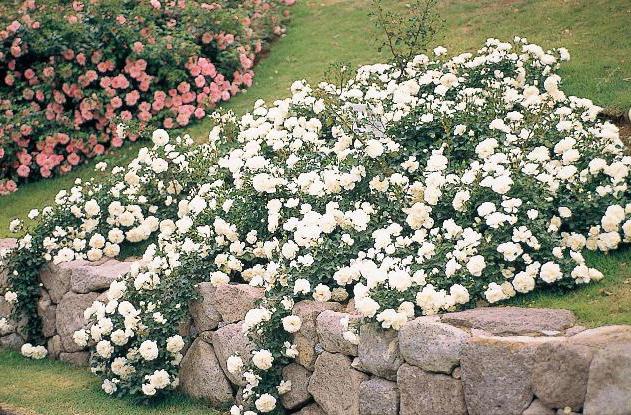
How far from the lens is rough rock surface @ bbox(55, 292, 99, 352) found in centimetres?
893

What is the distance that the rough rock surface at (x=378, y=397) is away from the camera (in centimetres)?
645

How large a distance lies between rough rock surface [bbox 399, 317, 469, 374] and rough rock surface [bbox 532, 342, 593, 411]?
0.55 metres

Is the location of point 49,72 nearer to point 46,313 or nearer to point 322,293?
point 46,313

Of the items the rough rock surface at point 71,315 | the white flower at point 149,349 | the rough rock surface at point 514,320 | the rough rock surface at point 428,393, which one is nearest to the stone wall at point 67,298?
the rough rock surface at point 71,315

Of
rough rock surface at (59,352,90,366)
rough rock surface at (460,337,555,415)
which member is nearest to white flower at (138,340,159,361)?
rough rock surface at (59,352,90,366)

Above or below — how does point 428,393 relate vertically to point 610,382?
below

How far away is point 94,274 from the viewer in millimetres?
8859

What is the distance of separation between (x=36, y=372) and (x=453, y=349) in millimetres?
4476

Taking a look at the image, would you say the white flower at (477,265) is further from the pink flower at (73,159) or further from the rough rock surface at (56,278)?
the pink flower at (73,159)

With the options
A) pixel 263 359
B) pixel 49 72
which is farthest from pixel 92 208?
pixel 263 359

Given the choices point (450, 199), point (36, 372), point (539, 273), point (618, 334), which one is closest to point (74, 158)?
point (36, 372)

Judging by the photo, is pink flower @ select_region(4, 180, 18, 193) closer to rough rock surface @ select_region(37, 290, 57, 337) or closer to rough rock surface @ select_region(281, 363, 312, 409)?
rough rock surface @ select_region(37, 290, 57, 337)

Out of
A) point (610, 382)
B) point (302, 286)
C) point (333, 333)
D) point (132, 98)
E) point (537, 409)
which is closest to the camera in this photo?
point (610, 382)

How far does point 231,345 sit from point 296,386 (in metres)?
0.66
